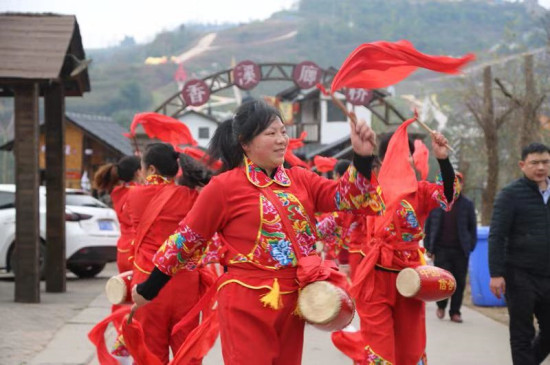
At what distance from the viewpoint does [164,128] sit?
897 centimetres

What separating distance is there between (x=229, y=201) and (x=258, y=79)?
26.5 m

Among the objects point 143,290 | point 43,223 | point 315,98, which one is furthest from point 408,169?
point 315,98

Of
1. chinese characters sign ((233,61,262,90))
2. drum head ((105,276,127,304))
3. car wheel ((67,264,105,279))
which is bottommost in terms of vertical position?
car wheel ((67,264,105,279))

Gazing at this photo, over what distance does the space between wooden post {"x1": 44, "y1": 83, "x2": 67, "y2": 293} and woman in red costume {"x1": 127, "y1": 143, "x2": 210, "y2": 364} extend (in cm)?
690

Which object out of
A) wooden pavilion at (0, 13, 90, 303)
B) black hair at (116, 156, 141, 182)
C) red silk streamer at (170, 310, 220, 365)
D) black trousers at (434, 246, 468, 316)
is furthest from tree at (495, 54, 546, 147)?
red silk streamer at (170, 310, 220, 365)

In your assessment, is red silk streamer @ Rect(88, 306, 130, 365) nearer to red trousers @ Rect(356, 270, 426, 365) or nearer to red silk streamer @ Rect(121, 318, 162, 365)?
red silk streamer @ Rect(121, 318, 162, 365)

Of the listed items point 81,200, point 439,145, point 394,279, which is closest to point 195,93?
point 81,200

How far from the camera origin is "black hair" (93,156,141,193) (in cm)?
923

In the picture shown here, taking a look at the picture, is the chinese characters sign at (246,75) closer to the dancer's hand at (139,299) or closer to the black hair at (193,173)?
the black hair at (193,173)

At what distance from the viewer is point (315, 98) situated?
176ft

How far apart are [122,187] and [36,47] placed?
12.1 ft

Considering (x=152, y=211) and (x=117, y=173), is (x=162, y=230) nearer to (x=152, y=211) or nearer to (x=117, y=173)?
(x=152, y=211)

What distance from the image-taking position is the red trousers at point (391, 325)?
19.7ft

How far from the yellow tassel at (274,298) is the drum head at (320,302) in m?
0.12
